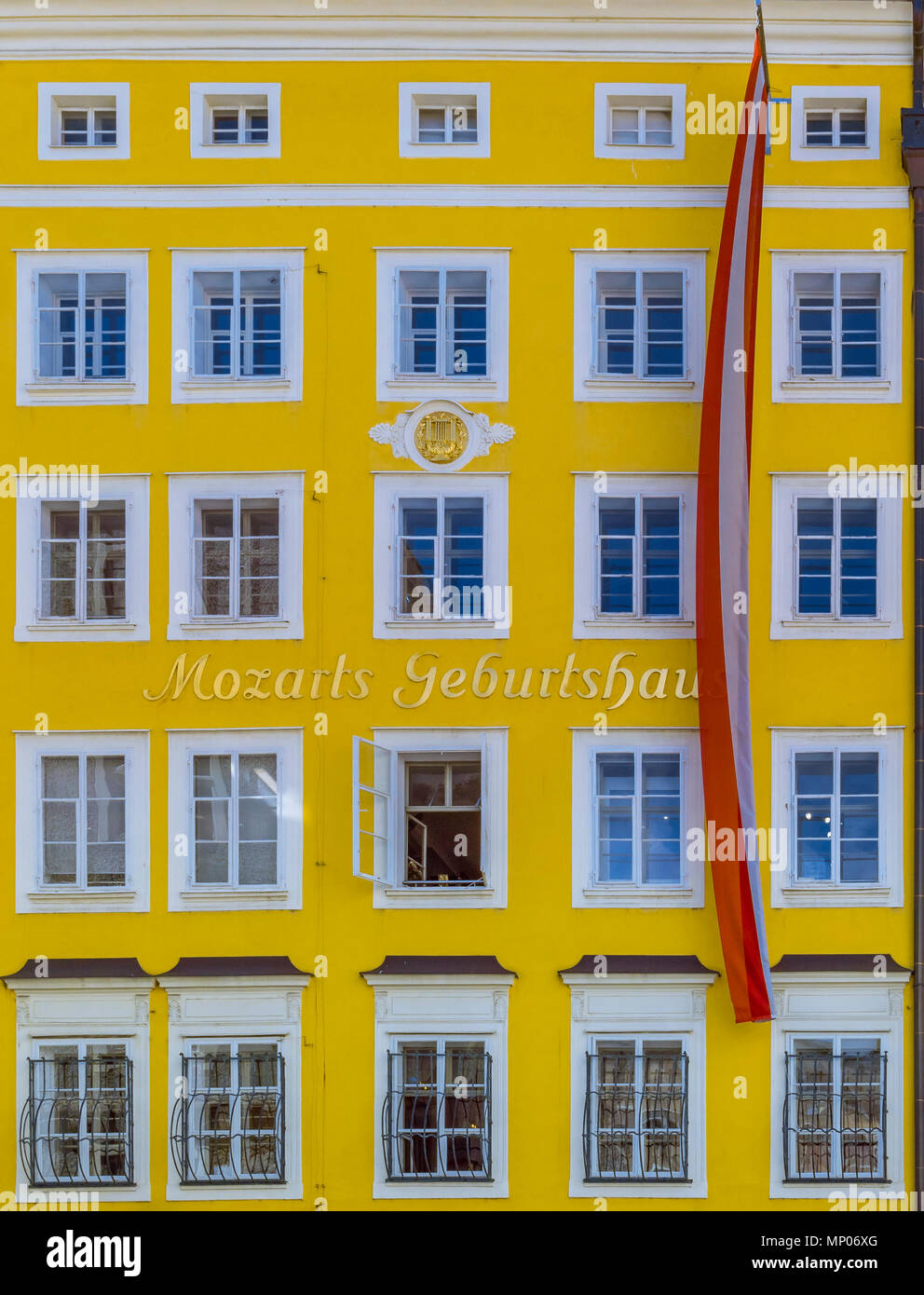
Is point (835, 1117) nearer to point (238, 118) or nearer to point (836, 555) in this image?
point (836, 555)

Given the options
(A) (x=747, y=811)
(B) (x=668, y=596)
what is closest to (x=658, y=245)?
(B) (x=668, y=596)

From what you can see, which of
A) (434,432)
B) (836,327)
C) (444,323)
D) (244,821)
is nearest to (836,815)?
(836,327)

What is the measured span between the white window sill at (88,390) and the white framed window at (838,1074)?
9.41 meters

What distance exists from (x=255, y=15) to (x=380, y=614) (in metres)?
6.76

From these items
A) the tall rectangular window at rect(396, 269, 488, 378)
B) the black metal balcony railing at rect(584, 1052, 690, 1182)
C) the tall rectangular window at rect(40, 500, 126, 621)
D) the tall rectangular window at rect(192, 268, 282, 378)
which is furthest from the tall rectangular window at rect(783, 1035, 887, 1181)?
the tall rectangular window at rect(192, 268, 282, 378)

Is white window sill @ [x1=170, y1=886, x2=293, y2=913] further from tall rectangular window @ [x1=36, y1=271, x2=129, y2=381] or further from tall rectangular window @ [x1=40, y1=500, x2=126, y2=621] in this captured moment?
tall rectangular window @ [x1=36, y1=271, x2=129, y2=381]

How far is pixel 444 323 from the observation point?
54.6 ft

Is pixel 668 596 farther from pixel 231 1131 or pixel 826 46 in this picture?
pixel 231 1131

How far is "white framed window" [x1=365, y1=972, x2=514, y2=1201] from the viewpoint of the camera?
16031 millimetres

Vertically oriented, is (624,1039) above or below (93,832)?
below

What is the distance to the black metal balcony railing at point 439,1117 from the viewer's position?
52.6 feet

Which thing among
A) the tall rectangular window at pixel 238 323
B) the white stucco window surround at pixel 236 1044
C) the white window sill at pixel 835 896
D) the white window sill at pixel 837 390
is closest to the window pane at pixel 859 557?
the white window sill at pixel 837 390

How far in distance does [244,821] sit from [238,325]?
17.9 ft

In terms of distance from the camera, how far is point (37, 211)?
16734 millimetres
